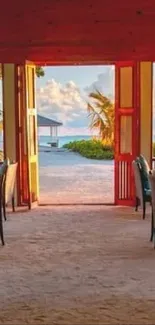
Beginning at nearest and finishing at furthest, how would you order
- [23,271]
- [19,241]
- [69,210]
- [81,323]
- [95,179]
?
[81,323] → [23,271] → [19,241] → [69,210] → [95,179]

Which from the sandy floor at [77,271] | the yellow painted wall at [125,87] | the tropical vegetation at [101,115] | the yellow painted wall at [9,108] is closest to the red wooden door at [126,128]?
the yellow painted wall at [125,87]

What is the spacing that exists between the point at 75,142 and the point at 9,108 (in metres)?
11.6

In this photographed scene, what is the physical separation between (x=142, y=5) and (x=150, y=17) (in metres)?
0.22

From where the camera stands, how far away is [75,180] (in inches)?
442

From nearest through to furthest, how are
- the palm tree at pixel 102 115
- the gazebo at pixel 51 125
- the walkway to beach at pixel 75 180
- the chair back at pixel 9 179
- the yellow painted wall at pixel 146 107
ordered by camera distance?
the chair back at pixel 9 179 → the yellow painted wall at pixel 146 107 → the walkway to beach at pixel 75 180 → the palm tree at pixel 102 115 → the gazebo at pixel 51 125

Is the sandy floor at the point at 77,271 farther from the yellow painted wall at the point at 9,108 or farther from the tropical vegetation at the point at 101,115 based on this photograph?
the tropical vegetation at the point at 101,115

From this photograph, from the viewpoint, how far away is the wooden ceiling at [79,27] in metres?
6.48

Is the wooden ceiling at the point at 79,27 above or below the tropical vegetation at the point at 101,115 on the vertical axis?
above

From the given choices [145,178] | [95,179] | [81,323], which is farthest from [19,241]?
[95,179]

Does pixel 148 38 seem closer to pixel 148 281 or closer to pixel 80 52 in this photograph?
pixel 80 52

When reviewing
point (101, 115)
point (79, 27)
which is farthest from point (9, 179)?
point (101, 115)

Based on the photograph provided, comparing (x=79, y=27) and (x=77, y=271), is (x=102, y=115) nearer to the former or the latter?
(x=79, y=27)

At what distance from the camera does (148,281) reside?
4395 mm

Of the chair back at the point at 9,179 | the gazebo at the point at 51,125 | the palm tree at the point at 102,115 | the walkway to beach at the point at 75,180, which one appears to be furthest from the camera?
the gazebo at the point at 51,125
